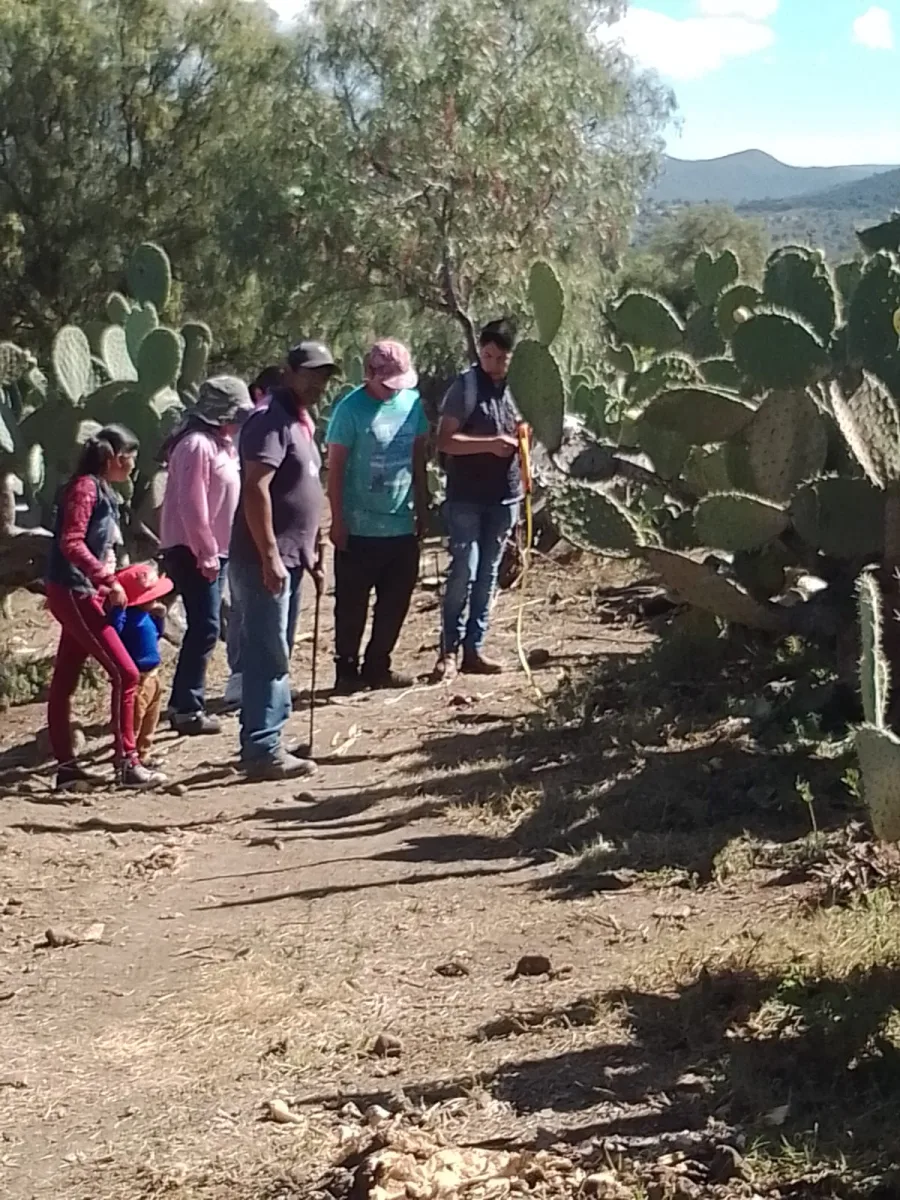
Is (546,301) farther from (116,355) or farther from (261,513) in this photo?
(116,355)

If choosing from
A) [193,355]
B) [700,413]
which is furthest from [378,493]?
[193,355]

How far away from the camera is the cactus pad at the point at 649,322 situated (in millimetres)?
8703

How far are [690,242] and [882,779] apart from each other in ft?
169

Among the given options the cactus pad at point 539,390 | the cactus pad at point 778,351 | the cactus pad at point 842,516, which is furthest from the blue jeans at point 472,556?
the cactus pad at point 842,516

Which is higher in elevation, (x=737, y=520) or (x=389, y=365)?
(x=389, y=365)

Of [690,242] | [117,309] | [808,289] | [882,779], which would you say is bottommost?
[882,779]

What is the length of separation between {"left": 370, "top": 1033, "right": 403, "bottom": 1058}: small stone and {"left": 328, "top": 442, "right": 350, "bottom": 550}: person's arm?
3869 millimetres

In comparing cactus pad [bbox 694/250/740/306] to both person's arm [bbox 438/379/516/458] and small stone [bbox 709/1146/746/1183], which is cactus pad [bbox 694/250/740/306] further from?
small stone [bbox 709/1146/746/1183]

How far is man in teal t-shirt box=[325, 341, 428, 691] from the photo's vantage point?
7.54 metres

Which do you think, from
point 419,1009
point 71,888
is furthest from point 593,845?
point 71,888

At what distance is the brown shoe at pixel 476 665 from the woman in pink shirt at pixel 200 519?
132cm

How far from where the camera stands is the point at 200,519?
7.29 meters

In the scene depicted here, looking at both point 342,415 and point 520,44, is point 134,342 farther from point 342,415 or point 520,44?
point 520,44

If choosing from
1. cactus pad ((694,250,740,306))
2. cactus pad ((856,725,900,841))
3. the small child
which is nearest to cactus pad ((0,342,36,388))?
the small child
